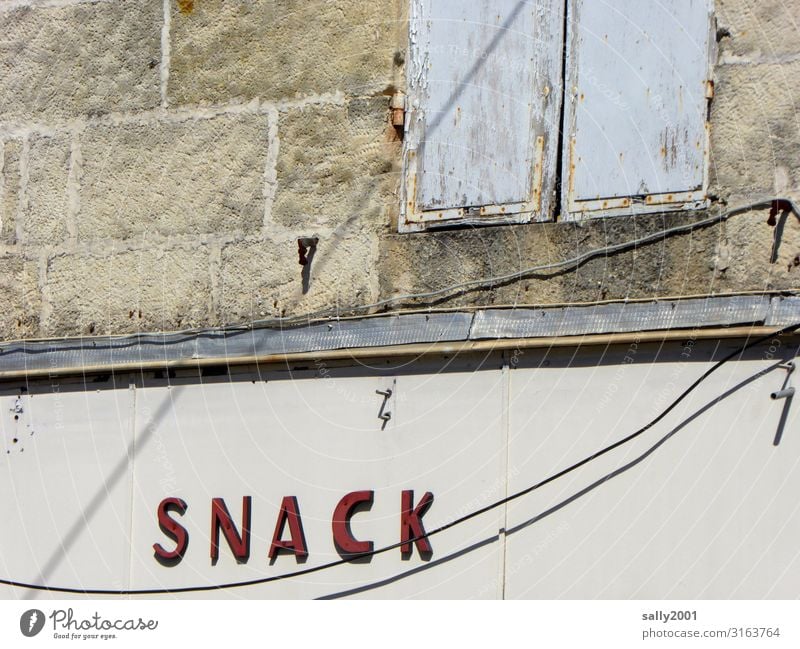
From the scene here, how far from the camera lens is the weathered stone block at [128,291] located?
232 inches

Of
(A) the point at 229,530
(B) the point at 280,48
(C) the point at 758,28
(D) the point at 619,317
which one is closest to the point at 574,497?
(D) the point at 619,317

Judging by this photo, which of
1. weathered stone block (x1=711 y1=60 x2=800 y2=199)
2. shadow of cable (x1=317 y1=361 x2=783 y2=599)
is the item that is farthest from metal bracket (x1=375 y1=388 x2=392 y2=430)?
weathered stone block (x1=711 y1=60 x2=800 y2=199)

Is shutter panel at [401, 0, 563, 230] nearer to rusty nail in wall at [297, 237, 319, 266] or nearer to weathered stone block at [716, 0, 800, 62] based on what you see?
rusty nail in wall at [297, 237, 319, 266]

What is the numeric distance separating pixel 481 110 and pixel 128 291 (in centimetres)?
155

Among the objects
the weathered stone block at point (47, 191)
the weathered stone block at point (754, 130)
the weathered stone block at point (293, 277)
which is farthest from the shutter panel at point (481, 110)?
the weathered stone block at point (47, 191)

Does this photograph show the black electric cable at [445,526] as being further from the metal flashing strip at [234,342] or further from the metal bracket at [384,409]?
the metal flashing strip at [234,342]

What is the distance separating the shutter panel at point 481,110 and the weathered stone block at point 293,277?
0.23 m

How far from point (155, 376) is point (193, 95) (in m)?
1.11

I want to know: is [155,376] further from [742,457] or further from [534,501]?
[742,457]

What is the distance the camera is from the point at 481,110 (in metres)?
5.56

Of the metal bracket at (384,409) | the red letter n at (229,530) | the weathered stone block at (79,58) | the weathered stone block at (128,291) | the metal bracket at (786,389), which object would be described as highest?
the weathered stone block at (79,58)

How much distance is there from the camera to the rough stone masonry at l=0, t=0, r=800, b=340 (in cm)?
513

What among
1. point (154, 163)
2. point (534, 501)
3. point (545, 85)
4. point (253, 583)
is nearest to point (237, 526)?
point (253, 583)

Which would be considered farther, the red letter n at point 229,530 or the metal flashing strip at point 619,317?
the red letter n at point 229,530
